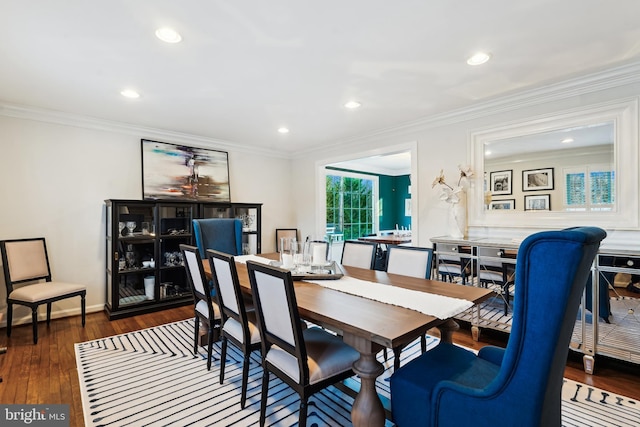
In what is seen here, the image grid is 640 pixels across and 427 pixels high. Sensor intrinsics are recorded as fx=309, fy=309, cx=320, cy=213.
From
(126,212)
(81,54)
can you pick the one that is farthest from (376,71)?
(126,212)

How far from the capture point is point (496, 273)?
9.46ft

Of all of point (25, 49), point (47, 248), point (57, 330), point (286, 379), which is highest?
point (25, 49)

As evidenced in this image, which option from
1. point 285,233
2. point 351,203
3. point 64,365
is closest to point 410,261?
point 64,365

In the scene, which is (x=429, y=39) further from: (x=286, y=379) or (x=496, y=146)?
(x=286, y=379)

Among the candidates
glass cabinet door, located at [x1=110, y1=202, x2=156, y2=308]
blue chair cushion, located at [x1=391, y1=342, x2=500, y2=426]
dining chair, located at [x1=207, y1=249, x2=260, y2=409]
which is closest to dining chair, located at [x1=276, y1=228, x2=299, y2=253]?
glass cabinet door, located at [x1=110, y1=202, x2=156, y2=308]

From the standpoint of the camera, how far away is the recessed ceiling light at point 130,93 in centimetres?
291

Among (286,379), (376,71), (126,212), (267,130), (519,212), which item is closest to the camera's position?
(286,379)

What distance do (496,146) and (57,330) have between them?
16.5 ft

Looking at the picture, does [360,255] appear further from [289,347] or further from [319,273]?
[289,347]

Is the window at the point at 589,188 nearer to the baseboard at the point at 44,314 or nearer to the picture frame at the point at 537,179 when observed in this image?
the picture frame at the point at 537,179

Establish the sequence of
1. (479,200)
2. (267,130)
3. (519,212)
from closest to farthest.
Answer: (519,212)
(479,200)
(267,130)

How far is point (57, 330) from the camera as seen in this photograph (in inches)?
129

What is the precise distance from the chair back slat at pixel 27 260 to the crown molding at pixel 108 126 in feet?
4.57

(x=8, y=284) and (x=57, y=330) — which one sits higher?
(x=8, y=284)
